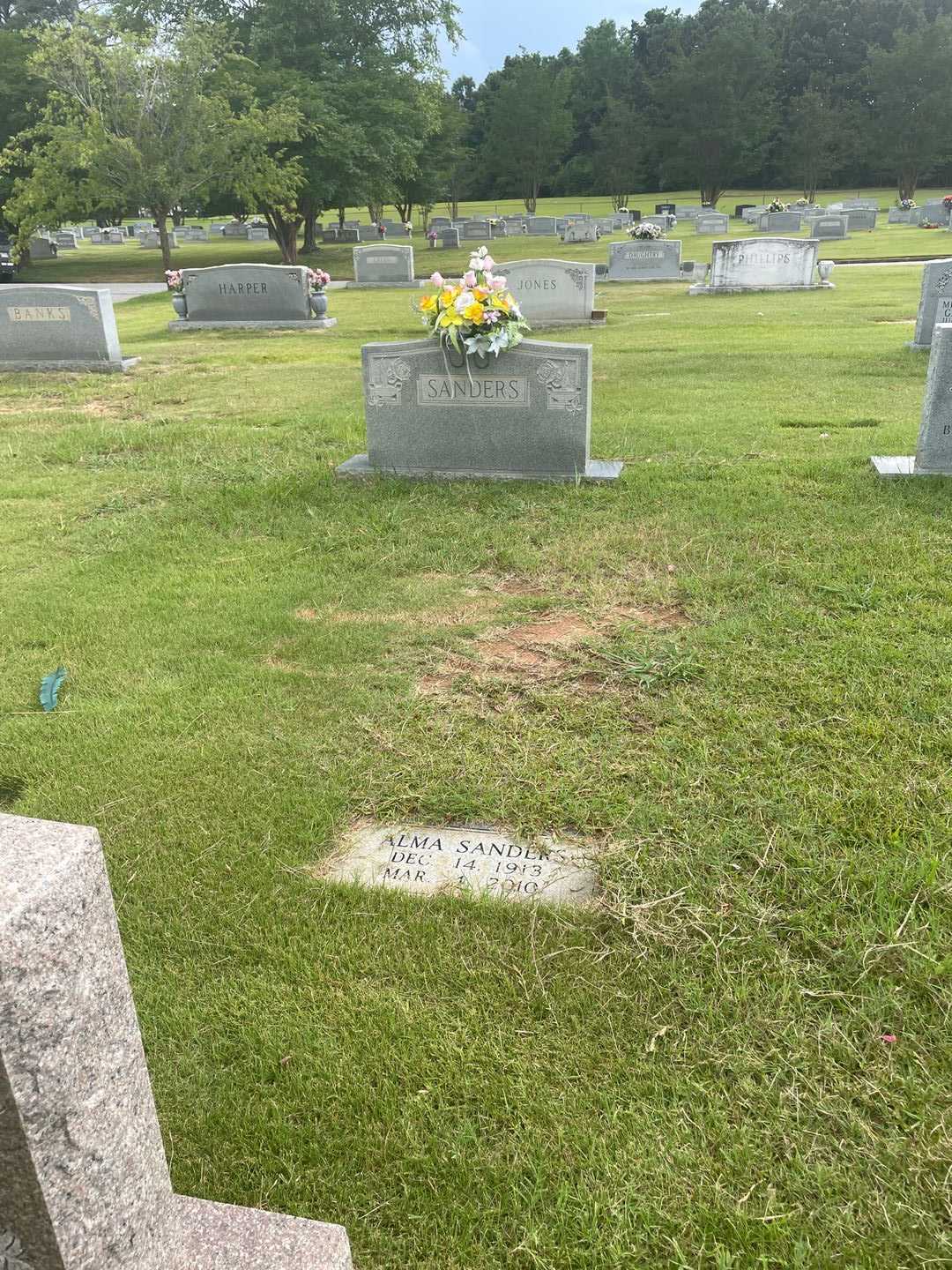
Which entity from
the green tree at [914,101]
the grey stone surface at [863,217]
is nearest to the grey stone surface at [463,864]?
the grey stone surface at [863,217]

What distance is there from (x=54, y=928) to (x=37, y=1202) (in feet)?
1.03

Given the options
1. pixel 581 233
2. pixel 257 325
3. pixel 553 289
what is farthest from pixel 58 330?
pixel 581 233

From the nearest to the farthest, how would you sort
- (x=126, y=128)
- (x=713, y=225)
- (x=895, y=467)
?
(x=895, y=467) < (x=126, y=128) < (x=713, y=225)

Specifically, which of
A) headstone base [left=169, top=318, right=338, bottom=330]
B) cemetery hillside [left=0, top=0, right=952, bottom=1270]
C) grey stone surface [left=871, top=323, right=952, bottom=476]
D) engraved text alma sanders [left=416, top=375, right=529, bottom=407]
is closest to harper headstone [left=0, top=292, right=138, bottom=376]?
cemetery hillside [left=0, top=0, right=952, bottom=1270]

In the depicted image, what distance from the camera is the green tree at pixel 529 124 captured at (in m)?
54.6

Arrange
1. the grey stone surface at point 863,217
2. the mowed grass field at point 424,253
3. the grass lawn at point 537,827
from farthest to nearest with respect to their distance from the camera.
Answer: the grey stone surface at point 863,217 → the mowed grass field at point 424,253 → the grass lawn at point 537,827

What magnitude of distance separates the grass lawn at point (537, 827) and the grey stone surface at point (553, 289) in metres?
8.71

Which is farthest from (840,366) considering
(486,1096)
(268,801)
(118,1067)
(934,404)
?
(118,1067)

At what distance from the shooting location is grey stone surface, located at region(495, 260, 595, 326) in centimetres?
1402

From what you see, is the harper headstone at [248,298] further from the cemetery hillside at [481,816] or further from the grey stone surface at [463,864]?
the grey stone surface at [463,864]

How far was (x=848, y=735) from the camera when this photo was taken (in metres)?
3.20

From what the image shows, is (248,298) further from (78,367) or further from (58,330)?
(78,367)

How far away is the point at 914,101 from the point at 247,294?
51490mm

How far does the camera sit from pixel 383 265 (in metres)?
22.0
